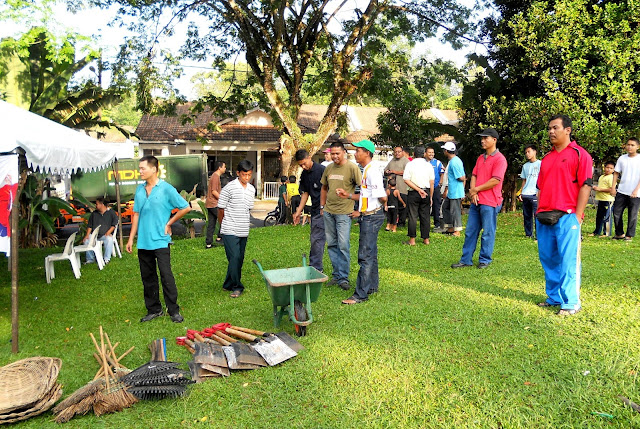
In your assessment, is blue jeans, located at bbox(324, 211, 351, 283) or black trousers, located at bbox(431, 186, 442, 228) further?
black trousers, located at bbox(431, 186, 442, 228)

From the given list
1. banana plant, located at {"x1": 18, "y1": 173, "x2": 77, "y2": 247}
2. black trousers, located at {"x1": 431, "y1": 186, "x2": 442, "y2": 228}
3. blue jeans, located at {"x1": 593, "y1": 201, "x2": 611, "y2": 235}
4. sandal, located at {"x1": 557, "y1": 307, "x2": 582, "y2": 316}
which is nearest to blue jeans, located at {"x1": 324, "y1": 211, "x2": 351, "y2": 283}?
sandal, located at {"x1": 557, "y1": 307, "x2": 582, "y2": 316}

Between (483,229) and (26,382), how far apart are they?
20.6 feet

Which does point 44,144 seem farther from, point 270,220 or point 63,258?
point 270,220

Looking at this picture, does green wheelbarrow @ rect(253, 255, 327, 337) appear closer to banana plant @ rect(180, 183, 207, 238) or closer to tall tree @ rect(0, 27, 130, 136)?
banana plant @ rect(180, 183, 207, 238)

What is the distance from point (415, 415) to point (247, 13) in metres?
14.8

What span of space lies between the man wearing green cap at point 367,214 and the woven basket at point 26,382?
10.9 ft

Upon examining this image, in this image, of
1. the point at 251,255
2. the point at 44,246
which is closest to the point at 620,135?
the point at 251,255

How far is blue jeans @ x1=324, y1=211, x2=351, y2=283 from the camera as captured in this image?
6.89m

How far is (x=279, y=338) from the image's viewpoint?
16.2ft

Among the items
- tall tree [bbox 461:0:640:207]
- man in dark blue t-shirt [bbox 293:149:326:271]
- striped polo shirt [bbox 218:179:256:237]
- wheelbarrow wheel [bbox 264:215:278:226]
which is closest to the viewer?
striped polo shirt [bbox 218:179:256:237]

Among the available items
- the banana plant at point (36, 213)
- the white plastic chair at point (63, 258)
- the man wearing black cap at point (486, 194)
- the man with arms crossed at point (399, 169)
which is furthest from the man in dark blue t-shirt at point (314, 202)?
the banana plant at point (36, 213)

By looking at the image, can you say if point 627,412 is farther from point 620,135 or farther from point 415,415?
point 620,135

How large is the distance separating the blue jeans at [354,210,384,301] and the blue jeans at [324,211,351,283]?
0.58 m

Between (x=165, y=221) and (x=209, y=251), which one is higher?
(x=165, y=221)
